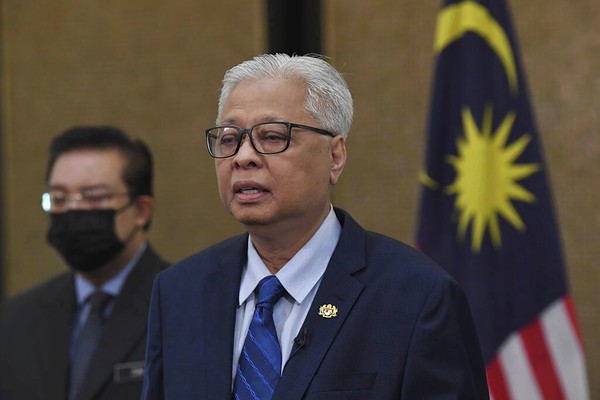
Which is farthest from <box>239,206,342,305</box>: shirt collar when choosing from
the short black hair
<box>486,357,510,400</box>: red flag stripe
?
the short black hair

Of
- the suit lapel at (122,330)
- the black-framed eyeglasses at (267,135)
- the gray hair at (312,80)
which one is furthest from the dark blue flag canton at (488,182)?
the black-framed eyeglasses at (267,135)

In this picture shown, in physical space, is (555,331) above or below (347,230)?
below

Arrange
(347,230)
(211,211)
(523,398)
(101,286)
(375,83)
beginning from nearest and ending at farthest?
(347,230) → (523,398) → (101,286) → (375,83) → (211,211)

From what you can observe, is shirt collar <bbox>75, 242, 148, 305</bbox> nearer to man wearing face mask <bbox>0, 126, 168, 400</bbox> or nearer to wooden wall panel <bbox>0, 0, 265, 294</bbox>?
man wearing face mask <bbox>0, 126, 168, 400</bbox>

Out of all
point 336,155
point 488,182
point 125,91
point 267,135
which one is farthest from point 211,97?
point 267,135

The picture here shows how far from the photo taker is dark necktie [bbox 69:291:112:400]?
3.93m

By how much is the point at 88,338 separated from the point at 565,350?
5.56 ft

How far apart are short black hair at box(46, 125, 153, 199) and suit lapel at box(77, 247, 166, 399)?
13.2 inches

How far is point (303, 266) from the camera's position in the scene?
2629 mm

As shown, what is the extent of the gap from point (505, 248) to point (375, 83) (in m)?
1.61

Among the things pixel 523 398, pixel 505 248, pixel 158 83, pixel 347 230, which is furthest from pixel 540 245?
pixel 158 83

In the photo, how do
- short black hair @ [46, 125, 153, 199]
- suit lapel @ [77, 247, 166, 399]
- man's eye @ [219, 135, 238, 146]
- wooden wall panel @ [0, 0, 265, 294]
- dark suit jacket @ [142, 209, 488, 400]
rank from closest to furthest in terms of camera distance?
dark suit jacket @ [142, 209, 488, 400]
man's eye @ [219, 135, 238, 146]
suit lapel @ [77, 247, 166, 399]
short black hair @ [46, 125, 153, 199]
wooden wall panel @ [0, 0, 265, 294]

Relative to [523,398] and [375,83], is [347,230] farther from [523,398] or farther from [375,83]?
[375,83]

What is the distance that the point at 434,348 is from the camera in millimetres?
2441
